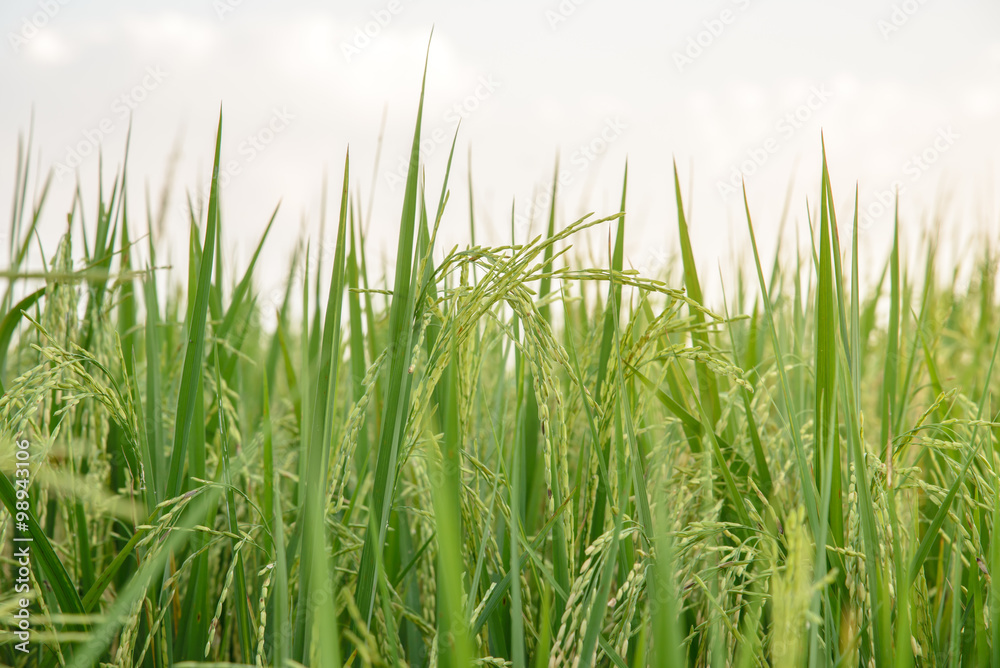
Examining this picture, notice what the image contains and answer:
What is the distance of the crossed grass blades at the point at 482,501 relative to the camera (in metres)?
0.62

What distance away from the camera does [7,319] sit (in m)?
0.87

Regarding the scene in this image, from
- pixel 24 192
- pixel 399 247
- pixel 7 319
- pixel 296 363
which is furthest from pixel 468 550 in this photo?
pixel 296 363

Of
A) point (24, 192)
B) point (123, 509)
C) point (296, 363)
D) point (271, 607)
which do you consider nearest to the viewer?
point (271, 607)

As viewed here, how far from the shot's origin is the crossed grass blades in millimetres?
617

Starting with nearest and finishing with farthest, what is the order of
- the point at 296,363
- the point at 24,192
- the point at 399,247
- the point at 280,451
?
the point at 399,247 < the point at 24,192 < the point at 280,451 < the point at 296,363

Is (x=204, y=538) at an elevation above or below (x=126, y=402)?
below

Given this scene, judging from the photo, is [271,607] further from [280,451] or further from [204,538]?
[280,451]

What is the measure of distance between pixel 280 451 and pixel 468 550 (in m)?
0.74

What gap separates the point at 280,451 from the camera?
1.42 m

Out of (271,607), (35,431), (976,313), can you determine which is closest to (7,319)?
(35,431)

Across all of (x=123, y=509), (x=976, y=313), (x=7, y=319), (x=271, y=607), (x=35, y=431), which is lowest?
(x=271, y=607)

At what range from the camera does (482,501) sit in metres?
0.82

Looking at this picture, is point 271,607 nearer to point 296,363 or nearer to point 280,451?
point 280,451

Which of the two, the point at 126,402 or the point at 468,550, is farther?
the point at 468,550
